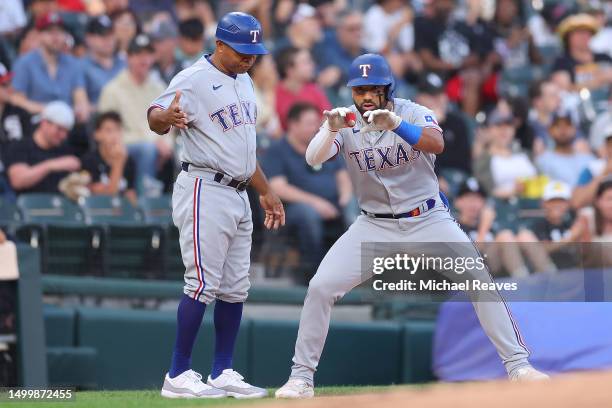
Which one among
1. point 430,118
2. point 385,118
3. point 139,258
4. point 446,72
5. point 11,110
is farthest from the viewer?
point 446,72

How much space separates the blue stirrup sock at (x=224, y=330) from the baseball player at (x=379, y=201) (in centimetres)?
34

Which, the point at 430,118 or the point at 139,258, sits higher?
the point at 430,118

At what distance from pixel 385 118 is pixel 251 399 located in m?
1.45

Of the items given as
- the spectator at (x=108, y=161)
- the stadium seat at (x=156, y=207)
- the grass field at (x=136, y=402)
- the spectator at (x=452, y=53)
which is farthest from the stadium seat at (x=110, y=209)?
the spectator at (x=452, y=53)

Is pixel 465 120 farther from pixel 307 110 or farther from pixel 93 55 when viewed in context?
pixel 93 55

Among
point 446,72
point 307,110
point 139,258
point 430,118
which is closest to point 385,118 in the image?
point 430,118

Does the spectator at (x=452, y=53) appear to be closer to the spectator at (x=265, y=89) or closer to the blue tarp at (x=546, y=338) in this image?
the spectator at (x=265, y=89)

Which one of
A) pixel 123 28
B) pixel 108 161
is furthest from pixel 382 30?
pixel 108 161

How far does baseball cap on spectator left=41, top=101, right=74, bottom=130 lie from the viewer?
9688 mm

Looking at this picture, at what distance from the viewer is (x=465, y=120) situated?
40.2ft

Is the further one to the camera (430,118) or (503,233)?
(503,233)

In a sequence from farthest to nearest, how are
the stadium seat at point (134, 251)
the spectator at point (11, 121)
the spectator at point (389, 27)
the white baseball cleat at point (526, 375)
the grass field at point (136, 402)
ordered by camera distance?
the spectator at point (389, 27)
the spectator at point (11, 121)
the stadium seat at point (134, 251)
the white baseball cleat at point (526, 375)
the grass field at point (136, 402)

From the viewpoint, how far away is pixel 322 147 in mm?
6504

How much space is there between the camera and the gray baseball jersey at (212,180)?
642 cm
